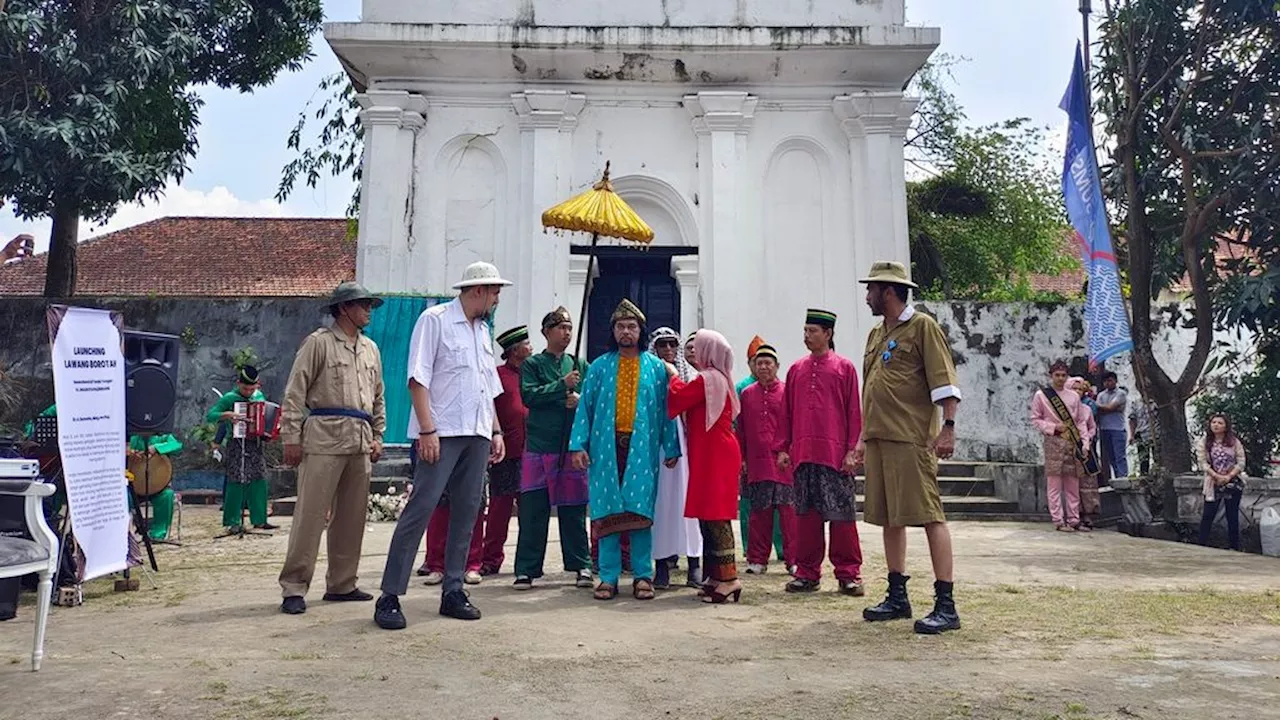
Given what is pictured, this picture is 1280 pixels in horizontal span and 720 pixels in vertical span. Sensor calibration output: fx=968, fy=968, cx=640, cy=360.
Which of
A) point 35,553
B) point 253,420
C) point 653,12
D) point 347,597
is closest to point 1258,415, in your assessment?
point 653,12

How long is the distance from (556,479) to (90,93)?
406 inches

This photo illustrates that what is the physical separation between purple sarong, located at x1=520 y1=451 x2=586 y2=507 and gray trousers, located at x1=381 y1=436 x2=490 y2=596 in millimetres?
924

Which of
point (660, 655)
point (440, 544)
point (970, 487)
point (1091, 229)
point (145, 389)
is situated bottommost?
point (660, 655)

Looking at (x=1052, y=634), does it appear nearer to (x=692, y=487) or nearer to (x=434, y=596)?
(x=692, y=487)

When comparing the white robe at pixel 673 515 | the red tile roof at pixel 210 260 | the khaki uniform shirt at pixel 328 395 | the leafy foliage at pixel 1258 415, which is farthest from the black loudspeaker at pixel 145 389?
the red tile roof at pixel 210 260

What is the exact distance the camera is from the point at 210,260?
2497 cm

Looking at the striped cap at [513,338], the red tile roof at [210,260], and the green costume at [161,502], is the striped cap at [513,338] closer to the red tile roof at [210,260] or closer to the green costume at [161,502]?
the green costume at [161,502]

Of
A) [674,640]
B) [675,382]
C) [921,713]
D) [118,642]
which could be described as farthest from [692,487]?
[118,642]

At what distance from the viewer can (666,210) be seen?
1248 centimetres

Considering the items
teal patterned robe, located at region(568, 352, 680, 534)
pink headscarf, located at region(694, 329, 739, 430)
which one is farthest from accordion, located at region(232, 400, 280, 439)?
pink headscarf, located at region(694, 329, 739, 430)

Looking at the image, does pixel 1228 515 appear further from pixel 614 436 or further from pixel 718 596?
Result: pixel 614 436

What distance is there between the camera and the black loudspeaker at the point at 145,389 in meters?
5.90

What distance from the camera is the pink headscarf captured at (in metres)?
5.53

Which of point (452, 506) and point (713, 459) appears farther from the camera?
point (713, 459)
